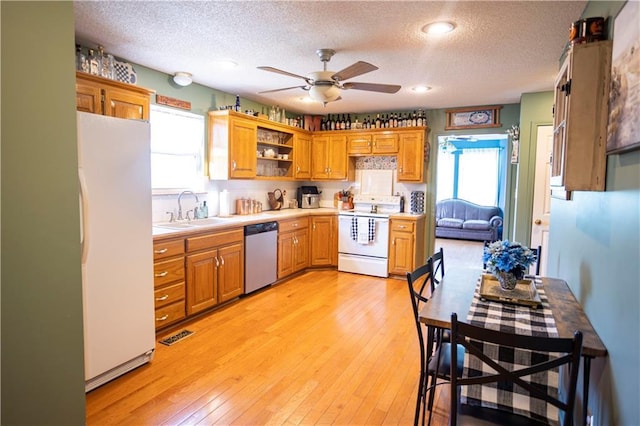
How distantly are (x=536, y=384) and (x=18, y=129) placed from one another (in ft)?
7.36

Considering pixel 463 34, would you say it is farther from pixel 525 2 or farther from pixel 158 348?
pixel 158 348

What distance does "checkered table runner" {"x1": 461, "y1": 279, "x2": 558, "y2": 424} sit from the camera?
1495mm

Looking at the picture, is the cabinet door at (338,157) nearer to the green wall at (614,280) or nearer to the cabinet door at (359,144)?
the cabinet door at (359,144)

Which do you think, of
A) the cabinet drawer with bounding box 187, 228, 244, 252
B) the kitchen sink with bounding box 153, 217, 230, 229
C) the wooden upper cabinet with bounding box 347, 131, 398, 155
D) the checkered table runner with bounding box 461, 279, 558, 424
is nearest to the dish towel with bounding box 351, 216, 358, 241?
the wooden upper cabinet with bounding box 347, 131, 398, 155

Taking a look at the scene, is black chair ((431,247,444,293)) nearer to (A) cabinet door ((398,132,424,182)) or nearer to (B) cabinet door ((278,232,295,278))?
(B) cabinet door ((278,232,295,278))

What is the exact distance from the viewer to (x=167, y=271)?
126 inches

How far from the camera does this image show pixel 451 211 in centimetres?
937

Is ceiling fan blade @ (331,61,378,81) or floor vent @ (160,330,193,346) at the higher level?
ceiling fan blade @ (331,61,378,81)

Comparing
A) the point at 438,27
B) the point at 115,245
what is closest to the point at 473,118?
the point at 438,27

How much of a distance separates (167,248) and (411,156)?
11.8 ft

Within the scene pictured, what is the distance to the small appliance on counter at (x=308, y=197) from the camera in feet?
20.1

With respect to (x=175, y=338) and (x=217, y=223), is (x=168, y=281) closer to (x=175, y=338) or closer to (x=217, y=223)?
(x=175, y=338)

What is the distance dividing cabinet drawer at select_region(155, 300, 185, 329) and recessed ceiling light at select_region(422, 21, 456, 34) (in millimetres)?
2986

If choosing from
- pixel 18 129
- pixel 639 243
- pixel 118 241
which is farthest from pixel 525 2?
pixel 118 241
